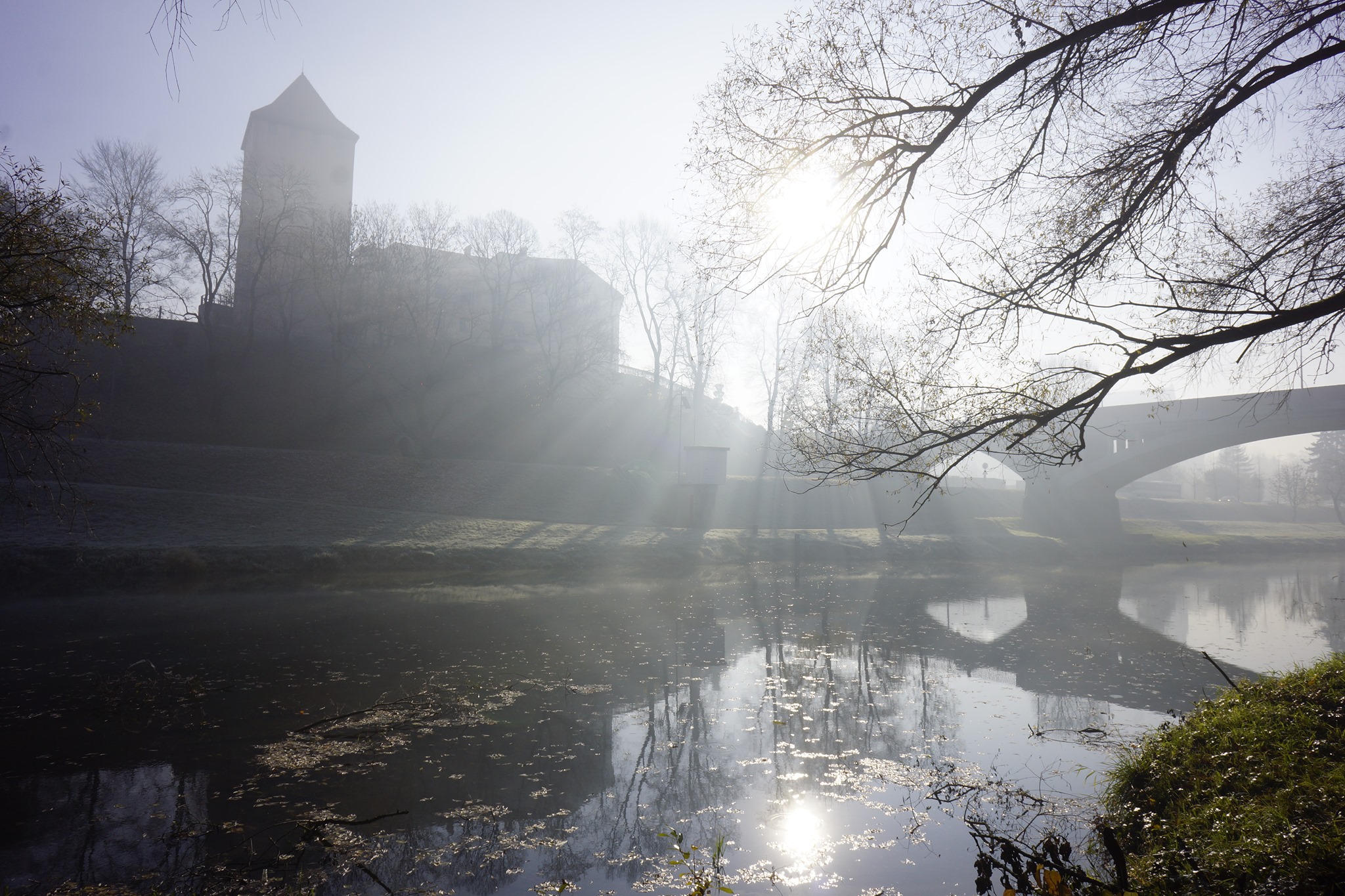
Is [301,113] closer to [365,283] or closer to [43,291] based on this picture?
[365,283]

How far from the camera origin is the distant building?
117 ft

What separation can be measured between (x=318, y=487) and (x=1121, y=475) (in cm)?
3830

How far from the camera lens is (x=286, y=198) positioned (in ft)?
113

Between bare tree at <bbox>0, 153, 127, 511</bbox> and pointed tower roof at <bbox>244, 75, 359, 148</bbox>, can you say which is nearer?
bare tree at <bbox>0, 153, 127, 511</bbox>

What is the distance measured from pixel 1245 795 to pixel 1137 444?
39381 mm

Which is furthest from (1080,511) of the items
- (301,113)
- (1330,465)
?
(1330,465)

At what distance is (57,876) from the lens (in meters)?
4.48

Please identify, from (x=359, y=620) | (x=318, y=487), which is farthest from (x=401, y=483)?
(x=359, y=620)

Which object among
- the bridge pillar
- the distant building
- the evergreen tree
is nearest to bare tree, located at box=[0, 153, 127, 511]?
the distant building

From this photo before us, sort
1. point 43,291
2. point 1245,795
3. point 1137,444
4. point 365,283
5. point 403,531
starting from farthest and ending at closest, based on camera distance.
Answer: point 1137,444 → point 365,283 → point 403,531 → point 43,291 → point 1245,795

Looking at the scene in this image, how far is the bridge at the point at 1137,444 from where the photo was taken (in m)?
33.2

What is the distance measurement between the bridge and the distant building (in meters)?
23.1

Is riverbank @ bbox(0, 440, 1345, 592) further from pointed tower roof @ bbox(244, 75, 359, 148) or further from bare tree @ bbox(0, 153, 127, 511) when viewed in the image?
pointed tower roof @ bbox(244, 75, 359, 148)

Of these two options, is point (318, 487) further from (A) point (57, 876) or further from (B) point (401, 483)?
(A) point (57, 876)
